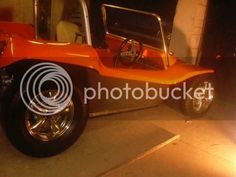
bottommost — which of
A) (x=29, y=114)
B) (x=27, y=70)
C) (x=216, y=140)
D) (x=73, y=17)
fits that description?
(x=216, y=140)

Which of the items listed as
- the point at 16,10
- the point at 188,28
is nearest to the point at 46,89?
the point at 16,10

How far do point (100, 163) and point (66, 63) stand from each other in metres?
1.04

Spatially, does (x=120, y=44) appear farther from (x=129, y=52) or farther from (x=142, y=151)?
(x=142, y=151)

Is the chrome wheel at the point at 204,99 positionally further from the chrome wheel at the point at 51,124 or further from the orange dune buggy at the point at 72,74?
the chrome wheel at the point at 51,124

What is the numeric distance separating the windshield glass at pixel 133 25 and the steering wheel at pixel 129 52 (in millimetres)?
253

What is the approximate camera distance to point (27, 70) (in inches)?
111

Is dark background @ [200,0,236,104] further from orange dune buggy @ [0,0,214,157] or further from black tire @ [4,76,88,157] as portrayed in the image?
black tire @ [4,76,88,157]

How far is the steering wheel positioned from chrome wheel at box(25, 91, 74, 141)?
1.08 meters

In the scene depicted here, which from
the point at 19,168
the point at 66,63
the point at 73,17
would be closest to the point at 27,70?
the point at 66,63

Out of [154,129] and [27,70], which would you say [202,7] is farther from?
[27,70]

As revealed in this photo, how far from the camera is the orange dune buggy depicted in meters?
2.77

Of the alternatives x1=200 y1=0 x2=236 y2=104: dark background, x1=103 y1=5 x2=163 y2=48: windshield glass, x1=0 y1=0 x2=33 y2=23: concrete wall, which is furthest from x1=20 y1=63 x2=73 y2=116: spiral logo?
x1=200 y1=0 x2=236 y2=104: dark background

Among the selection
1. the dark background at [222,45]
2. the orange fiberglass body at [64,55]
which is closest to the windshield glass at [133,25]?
the orange fiberglass body at [64,55]

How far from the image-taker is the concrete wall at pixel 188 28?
532cm
